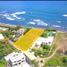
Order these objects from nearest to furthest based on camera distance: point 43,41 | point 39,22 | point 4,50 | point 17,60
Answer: point 17,60 < point 4,50 < point 43,41 < point 39,22

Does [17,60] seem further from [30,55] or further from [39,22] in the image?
[39,22]

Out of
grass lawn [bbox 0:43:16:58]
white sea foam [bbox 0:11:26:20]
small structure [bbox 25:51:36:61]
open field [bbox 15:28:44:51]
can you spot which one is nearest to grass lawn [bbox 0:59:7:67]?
grass lawn [bbox 0:43:16:58]

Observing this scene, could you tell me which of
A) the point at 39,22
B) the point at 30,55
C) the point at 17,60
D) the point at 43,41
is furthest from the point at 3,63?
the point at 39,22

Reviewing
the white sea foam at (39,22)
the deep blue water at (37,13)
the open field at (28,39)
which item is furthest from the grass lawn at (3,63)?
the white sea foam at (39,22)

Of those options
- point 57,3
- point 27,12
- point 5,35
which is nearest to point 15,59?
point 5,35

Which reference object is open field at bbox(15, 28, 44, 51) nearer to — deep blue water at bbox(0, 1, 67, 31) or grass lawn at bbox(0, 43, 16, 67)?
grass lawn at bbox(0, 43, 16, 67)

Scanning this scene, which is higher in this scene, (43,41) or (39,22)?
(39,22)

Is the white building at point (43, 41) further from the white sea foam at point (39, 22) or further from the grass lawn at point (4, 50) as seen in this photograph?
the white sea foam at point (39, 22)
